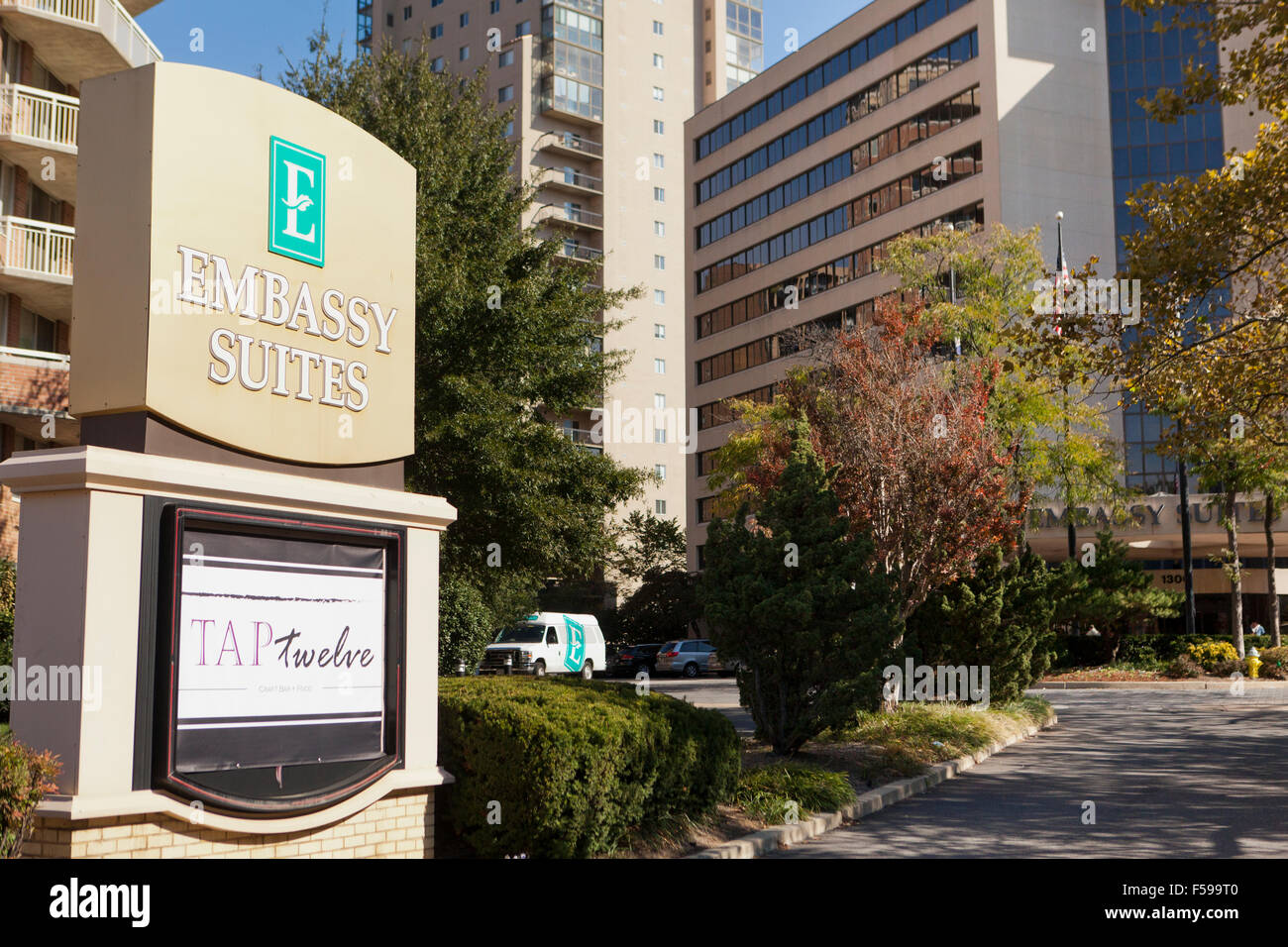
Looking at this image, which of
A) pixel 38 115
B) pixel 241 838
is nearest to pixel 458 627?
pixel 241 838

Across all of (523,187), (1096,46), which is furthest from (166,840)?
(1096,46)

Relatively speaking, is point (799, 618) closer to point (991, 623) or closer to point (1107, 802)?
point (1107, 802)

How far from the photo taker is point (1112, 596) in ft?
117

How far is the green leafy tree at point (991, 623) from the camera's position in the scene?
19.8m

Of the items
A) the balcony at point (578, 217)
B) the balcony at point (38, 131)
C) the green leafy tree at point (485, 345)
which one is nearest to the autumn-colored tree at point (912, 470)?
the green leafy tree at point (485, 345)

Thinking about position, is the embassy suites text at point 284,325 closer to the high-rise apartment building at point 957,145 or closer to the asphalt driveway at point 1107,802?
the asphalt driveway at point 1107,802

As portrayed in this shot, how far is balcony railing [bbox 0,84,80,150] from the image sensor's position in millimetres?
24906

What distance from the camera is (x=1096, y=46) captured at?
196ft

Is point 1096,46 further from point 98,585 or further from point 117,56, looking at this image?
point 98,585

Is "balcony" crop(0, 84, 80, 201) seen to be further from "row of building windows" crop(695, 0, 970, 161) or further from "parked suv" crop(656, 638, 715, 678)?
"row of building windows" crop(695, 0, 970, 161)

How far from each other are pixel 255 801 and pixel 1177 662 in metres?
32.5

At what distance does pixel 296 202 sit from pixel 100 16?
21952 mm

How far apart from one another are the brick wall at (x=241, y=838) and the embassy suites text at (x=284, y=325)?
2711mm

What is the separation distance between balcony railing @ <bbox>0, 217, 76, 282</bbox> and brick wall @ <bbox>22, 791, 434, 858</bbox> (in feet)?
67.5
